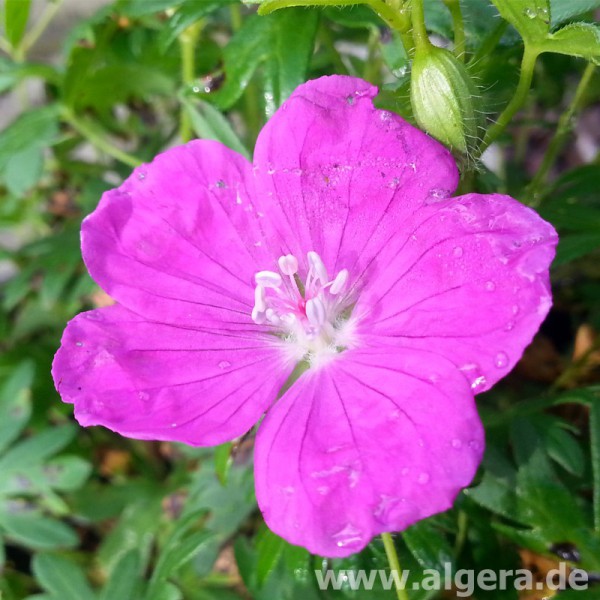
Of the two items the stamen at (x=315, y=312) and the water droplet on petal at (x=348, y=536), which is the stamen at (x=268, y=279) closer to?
the stamen at (x=315, y=312)

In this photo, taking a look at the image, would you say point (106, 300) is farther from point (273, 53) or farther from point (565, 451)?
point (565, 451)

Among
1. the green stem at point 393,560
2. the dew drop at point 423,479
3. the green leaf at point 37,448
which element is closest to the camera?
the dew drop at point 423,479

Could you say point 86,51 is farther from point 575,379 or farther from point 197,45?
point 575,379

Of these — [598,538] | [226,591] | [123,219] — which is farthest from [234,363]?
[226,591]

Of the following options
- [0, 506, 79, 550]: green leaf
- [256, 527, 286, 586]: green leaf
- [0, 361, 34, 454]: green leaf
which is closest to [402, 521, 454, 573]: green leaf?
[256, 527, 286, 586]: green leaf

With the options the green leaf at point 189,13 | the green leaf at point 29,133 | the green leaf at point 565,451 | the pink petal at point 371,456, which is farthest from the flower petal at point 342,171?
the green leaf at point 29,133

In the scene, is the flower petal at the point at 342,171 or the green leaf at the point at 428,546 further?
the green leaf at the point at 428,546

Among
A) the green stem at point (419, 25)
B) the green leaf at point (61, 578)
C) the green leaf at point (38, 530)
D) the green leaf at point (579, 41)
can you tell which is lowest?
the green leaf at point (38, 530)

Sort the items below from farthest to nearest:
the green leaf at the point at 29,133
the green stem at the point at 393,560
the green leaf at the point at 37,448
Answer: the green leaf at the point at 37,448 → the green leaf at the point at 29,133 → the green stem at the point at 393,560
